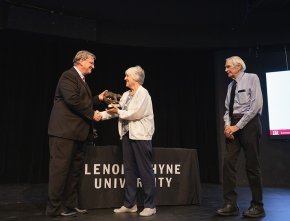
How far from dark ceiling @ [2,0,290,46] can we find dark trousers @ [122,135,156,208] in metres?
3.02

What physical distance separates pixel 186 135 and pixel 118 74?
5.74 ft

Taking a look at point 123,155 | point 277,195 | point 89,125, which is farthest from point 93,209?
point 277,195

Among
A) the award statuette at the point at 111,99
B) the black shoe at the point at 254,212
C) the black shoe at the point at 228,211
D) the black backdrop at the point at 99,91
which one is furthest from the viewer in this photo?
the black backdrop at the point at 99,91

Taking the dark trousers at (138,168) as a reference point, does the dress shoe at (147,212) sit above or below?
below

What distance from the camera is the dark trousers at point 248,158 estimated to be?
2.73 metres

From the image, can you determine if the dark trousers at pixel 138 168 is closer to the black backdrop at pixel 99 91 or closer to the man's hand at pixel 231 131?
the man's hand at pixel 231 131

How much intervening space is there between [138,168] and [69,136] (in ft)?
2.13

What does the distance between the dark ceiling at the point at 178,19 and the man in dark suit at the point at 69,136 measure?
2664 mm

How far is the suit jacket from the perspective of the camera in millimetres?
2727

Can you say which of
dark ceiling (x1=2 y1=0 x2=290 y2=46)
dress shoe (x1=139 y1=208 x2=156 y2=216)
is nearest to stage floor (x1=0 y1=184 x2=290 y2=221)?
dress shoe (x1=139 y1=208 x2=156 y2=216)

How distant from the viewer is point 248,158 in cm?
274

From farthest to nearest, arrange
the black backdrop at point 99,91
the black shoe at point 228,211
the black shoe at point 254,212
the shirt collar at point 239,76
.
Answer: the black backdrop at point 99,91
the shirt collar at point 239,76
the black shoe at point 228,211
the black shoe at point 254,212

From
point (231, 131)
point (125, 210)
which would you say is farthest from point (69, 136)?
point (231, 131)

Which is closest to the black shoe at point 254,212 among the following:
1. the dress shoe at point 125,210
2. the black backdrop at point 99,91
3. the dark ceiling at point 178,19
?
the dress shoe at point 125,210
